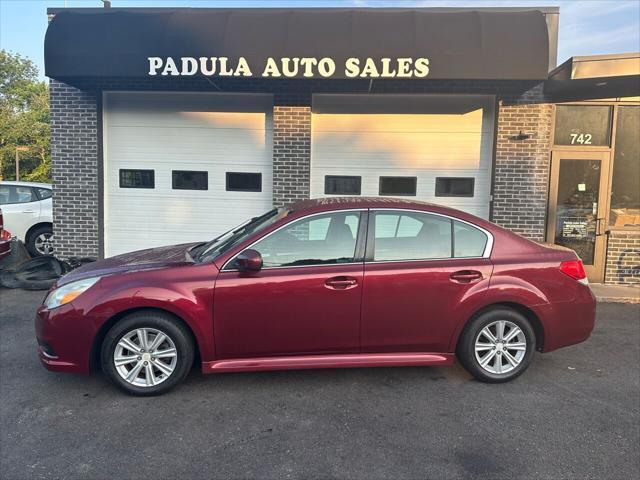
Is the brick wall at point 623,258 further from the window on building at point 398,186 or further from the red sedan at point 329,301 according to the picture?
the red sedan at point 329,301

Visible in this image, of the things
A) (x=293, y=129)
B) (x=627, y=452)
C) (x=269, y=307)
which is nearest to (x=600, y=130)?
(x=293, y=129)

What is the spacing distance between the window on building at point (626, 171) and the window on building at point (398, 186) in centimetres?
324

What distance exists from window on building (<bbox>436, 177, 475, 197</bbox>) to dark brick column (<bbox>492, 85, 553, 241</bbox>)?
43 centimetres

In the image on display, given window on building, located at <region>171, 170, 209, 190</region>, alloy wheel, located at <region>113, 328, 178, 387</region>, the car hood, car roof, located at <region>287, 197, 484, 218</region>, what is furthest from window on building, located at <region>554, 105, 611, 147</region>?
alloy wheel, located at <region>113, 328, 178, 387</region>

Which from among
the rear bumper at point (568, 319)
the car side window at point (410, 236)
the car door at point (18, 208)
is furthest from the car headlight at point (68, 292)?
the car door at point (18, 208)

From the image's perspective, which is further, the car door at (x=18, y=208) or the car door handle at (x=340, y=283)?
the car door at (x=18, y=208)

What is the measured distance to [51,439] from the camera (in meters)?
3.38

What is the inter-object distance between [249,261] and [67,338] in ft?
5.00

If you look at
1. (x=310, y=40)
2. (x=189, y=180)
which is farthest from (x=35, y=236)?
(x=310, y=40)

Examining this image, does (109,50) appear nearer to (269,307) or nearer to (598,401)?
(269,307)

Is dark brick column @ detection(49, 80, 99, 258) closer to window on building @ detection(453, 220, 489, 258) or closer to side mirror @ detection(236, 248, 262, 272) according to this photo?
side mirror @ detection(236, 248, 262, 272)

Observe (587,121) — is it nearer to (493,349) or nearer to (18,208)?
(493,349)

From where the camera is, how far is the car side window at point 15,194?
33.0 feet

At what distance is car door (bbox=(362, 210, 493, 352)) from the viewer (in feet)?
13.4
